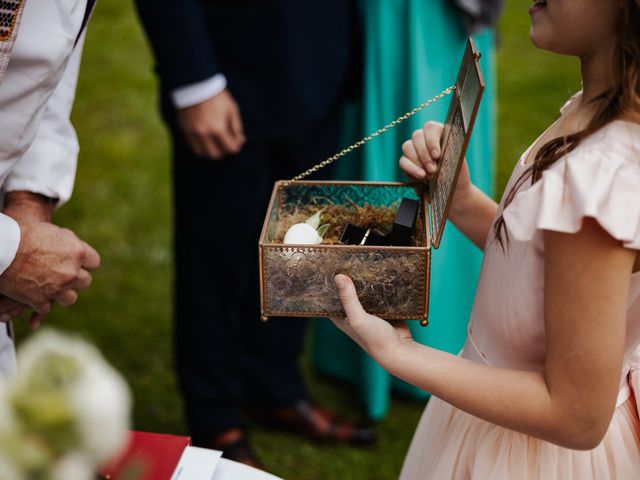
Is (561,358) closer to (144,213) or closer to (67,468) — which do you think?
(67,468)

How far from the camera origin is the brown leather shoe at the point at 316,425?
8.37ft

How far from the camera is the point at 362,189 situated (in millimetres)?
1272

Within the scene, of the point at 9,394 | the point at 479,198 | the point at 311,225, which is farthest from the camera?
the point at 479,198

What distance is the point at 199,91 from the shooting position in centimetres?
199

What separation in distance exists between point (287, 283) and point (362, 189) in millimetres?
257

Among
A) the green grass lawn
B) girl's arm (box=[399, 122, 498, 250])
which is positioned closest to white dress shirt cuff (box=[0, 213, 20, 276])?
girl's arm (box=[399, 122, 498, 250])

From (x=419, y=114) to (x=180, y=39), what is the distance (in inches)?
30.3

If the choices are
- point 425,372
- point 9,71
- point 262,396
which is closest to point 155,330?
point 262,396

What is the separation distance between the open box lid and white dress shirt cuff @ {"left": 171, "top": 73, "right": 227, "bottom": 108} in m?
0.95

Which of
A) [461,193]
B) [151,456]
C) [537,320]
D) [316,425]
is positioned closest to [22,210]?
[151,456]

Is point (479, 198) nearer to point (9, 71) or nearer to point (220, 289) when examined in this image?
point (9, 71)

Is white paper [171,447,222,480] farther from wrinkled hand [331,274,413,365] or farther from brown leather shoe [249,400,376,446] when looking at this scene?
brown leather shoe [249,400,376,446]

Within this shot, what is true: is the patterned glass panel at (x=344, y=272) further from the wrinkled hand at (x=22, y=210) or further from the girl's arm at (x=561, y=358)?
the wrinkled hand at (x=22, y=210)

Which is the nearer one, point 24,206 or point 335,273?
point 335,273
